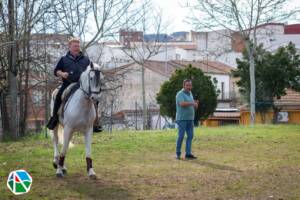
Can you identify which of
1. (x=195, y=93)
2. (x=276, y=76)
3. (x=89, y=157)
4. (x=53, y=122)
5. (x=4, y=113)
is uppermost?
(x=276, y=76)

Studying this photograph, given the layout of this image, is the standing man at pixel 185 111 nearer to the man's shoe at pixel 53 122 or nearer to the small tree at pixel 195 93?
the man's shoe at pixel 53 122

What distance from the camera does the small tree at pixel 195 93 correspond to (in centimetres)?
2955

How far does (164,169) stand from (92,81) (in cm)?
254

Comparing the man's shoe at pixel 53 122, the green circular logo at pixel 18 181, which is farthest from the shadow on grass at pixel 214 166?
the green circular logo at pixel 18 181

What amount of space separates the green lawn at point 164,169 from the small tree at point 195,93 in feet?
39.9

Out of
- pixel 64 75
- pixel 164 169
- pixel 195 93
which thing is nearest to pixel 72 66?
pixel 64 75

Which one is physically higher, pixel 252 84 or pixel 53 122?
pixel 252 84

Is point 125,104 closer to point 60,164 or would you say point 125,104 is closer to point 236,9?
point 236,9

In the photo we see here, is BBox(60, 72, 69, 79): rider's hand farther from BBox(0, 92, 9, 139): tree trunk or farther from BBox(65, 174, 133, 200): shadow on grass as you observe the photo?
BBox(0, 92, 9, 139): tree trunk

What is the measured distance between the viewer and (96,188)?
9.07m

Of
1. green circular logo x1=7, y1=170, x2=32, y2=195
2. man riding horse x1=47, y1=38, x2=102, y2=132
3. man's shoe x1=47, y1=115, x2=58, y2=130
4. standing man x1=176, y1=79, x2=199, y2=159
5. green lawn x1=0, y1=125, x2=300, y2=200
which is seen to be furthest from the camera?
standing man x1=176, y1=79, x2=199, y2=159

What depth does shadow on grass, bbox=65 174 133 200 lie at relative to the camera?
8461mm

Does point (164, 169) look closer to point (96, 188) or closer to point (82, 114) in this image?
point (82, 114)

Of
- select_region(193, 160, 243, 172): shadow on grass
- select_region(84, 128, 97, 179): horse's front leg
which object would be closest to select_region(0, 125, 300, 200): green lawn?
select_region(193, 160, 243, 172): shadow on grass
